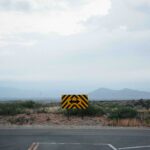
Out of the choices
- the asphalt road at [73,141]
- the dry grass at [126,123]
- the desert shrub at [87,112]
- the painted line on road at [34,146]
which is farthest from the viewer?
the desert shrub at [87,112]

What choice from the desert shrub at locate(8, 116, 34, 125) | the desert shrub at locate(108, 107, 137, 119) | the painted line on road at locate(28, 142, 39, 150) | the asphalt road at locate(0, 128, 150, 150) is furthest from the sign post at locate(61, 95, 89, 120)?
the painted line on road at locate(28, 142, 39, 150)

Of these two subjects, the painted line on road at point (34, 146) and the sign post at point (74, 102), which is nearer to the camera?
the painted line on road at point (34, 146)

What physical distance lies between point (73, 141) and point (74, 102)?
43.5ft

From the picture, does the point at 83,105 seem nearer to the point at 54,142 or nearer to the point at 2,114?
the point at 2,114

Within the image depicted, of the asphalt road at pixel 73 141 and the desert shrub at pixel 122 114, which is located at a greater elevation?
the desert shrub at pixel 122 114

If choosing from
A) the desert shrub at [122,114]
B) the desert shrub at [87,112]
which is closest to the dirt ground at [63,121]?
the desert shrub at [122,114]

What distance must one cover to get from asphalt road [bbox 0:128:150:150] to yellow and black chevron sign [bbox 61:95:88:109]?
8.72 metres

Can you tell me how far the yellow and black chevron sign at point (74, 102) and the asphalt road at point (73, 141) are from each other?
28.6 feet

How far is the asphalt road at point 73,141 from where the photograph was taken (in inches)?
703

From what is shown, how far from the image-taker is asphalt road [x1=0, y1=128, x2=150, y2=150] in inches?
703

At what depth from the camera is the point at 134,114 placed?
35281 mm

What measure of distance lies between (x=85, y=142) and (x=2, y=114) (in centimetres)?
1813

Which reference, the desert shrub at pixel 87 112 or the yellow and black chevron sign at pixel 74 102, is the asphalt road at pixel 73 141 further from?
the desert shrub at pixel 87 112

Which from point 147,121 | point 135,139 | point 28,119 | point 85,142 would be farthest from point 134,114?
point 85,142
